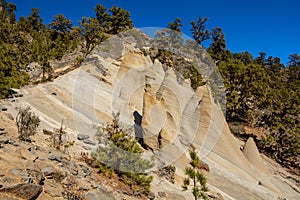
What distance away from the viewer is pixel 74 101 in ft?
47.6

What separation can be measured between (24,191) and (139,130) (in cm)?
852

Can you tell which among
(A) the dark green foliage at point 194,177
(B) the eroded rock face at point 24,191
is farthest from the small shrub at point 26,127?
(A) the dark green foliage at point 194,177

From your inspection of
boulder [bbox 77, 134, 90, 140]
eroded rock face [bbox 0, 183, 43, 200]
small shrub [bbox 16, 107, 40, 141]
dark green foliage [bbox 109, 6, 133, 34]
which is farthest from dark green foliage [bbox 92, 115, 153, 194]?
dark green foliage [bbox 109, 6, 133, 34]

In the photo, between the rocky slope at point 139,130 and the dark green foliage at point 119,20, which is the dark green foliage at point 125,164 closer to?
the rocky slope at point 139,130

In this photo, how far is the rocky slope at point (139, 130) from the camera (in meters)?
7.79

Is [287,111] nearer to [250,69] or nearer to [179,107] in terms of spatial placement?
[250,69]

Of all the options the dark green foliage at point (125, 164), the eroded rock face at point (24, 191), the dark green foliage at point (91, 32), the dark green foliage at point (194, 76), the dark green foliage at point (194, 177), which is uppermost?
the dark green foliage at point (91, 32)

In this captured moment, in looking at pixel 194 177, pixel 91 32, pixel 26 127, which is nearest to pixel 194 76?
pixel 91 32

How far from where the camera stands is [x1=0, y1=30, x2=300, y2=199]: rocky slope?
779cm

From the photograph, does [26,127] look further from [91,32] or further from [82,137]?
[91,32]

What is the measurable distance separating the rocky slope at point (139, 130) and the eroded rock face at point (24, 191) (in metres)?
0.67

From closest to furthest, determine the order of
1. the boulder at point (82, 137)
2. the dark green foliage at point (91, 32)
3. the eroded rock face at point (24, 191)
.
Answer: the eroded rock face at point (24, 191) → the boulder at point (82, 137) → the dark green foliage at point (91, 32)

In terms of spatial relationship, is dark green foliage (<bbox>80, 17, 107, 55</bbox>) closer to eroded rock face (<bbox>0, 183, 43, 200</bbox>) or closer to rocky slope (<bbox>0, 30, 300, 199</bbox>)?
rocky slope (<bbox>0, 30, 300, 199</bbox>)

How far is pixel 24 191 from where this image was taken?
5.29 m
